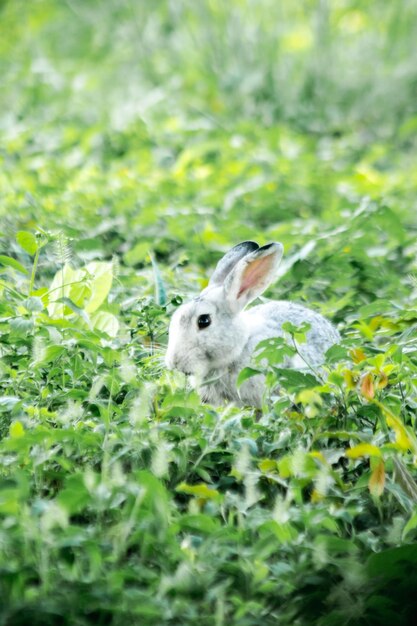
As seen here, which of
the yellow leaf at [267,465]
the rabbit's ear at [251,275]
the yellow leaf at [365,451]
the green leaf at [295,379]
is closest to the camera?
the yellow leaf at [365,451]

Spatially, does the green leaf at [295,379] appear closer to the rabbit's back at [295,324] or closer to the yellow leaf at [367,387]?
the yellow leaf at [367,387]

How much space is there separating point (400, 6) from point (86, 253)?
5.41 m

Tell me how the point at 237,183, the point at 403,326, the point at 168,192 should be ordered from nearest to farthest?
1. the point at 403,326
2. the point at 168,192
3. the point at 237,183

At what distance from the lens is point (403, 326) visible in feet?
13.0

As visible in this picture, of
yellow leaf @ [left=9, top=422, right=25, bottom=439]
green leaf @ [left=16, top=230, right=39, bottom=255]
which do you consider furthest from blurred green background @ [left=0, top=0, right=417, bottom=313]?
yellow leaf @ [left=9, top=422, right=25, bottom=439]

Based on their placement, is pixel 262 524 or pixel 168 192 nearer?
pixel 262 524

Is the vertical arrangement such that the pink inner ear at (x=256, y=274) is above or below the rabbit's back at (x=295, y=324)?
above

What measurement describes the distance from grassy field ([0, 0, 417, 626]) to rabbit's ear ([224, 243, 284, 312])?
Answer: 0.70 ft

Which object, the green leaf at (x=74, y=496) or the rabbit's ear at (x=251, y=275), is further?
the rabbit's ear at (x=251, y=275)

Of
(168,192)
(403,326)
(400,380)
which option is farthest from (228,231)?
(400,380)

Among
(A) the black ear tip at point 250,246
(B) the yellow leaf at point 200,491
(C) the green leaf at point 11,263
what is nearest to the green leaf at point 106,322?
(C) the green leaf at point 11,263

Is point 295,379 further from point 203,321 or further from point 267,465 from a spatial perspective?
point 203,321

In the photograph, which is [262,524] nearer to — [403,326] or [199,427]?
[199,427]

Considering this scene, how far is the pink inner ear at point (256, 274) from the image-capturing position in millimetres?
4281
